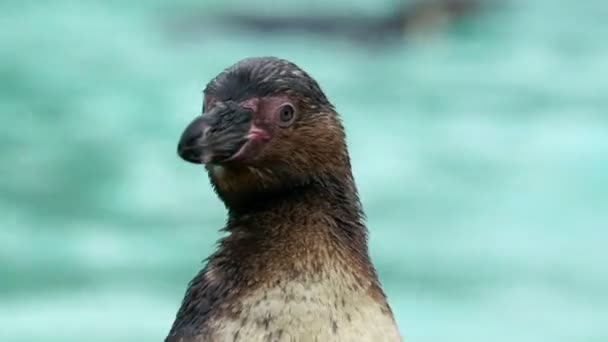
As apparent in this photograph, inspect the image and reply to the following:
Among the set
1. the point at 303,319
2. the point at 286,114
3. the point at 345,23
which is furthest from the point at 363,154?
the point at 303,319

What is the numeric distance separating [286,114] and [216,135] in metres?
0.24

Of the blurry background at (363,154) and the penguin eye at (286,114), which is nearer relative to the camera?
the penguin eye at (286,114)

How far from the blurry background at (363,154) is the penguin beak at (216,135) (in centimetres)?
485

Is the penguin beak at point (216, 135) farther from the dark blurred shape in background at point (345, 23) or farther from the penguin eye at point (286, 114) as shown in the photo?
the dark blurred shape in background at point (345, 23)

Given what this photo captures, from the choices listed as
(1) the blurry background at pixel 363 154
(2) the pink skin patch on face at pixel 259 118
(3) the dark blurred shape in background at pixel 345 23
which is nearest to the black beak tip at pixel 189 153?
(2) the pink skin patch on face at pixel 259 118

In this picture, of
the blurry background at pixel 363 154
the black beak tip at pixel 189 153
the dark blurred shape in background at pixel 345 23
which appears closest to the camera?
the black beak tip at pixel 189 153

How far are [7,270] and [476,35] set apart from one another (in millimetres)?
6897

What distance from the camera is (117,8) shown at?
17.9 m

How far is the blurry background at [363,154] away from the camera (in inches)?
402

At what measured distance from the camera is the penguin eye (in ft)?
14.5

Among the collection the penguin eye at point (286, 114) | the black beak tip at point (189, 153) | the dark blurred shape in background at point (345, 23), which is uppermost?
the dark blurred shape in background at point (345, 23)

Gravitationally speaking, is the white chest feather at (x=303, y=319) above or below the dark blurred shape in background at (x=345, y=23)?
below

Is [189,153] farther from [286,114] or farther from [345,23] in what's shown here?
[345,23]

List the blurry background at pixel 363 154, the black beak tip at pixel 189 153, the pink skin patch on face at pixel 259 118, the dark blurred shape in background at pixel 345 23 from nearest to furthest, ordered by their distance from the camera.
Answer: the black beak tip at pixel 189 153, the pink skin patch on face at pixel 259 118, the blurry background at pixel 363 154, the dark blurred shape in background at pixel 345 23
